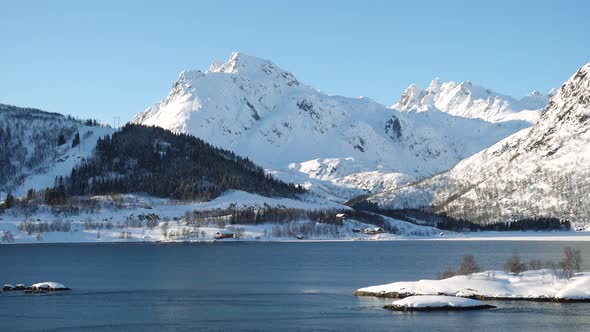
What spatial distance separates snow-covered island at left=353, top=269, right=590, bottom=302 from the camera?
391ft

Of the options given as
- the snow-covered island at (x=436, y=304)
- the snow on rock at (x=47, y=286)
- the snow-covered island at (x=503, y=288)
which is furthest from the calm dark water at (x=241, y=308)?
the snow-covered island at (x=503, y=288)

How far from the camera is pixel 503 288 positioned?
12425 centimetres

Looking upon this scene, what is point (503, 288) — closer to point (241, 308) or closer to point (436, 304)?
point (436, 304)

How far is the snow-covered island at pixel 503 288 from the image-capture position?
119188 mm

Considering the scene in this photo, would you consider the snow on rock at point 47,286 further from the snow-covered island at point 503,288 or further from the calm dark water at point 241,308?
the snow-covered island at point 503,288

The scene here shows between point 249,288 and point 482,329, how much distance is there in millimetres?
58167

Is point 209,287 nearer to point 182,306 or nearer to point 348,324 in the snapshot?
point 182,306

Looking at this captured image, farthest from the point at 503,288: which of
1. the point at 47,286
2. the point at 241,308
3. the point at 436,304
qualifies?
the point at 47,286

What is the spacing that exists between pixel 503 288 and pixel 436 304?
15.9 meters

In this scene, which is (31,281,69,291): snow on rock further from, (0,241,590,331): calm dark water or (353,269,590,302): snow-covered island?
(353,269,590,302): snow-covered island

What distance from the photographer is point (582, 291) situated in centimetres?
11831

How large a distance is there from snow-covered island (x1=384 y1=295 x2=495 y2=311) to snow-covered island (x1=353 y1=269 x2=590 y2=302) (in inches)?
227

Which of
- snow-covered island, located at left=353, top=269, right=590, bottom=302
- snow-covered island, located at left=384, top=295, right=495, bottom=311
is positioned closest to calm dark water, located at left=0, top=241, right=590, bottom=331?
snow-covered island, located at left=384, top=295, right=495, bottom=311

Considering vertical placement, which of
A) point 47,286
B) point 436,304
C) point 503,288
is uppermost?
point 47,286
